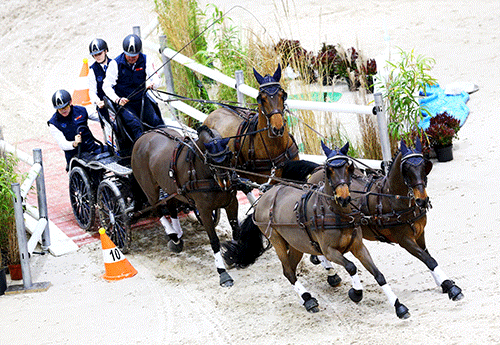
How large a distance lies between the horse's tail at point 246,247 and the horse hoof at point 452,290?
1861 mm

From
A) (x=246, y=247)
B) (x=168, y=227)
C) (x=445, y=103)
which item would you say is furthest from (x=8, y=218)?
(x=445, y=103)

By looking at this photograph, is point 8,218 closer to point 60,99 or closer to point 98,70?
point 60,99

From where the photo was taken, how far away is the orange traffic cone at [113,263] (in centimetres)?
762

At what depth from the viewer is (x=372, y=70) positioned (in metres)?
11.9

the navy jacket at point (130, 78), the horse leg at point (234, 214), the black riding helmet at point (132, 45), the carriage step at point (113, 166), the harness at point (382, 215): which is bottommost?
the horse leg at point (234, 214)

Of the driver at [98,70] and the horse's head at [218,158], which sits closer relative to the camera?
the horse's head at [218,158]

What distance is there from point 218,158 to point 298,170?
802 millimetres

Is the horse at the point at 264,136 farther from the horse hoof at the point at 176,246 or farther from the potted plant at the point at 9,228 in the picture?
the potted plant at the point at 9,228

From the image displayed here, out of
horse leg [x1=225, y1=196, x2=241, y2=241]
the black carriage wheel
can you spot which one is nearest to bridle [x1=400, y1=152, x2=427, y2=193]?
horse leg [x1=225, y1=196, x2=241, y2=241]

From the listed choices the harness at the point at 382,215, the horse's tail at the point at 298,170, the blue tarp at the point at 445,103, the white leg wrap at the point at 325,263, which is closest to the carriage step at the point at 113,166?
the horse's tail at the point at 298,170

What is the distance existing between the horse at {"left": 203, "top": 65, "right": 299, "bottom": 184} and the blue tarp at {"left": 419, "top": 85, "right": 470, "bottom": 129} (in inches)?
146

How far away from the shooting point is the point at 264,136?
7.09m

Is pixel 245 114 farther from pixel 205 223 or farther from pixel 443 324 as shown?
pixel 443 324

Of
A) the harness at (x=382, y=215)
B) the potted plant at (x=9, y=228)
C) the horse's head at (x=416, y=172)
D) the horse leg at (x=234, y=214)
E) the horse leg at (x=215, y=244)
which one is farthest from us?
the potted plant at (x=9, y=228)
